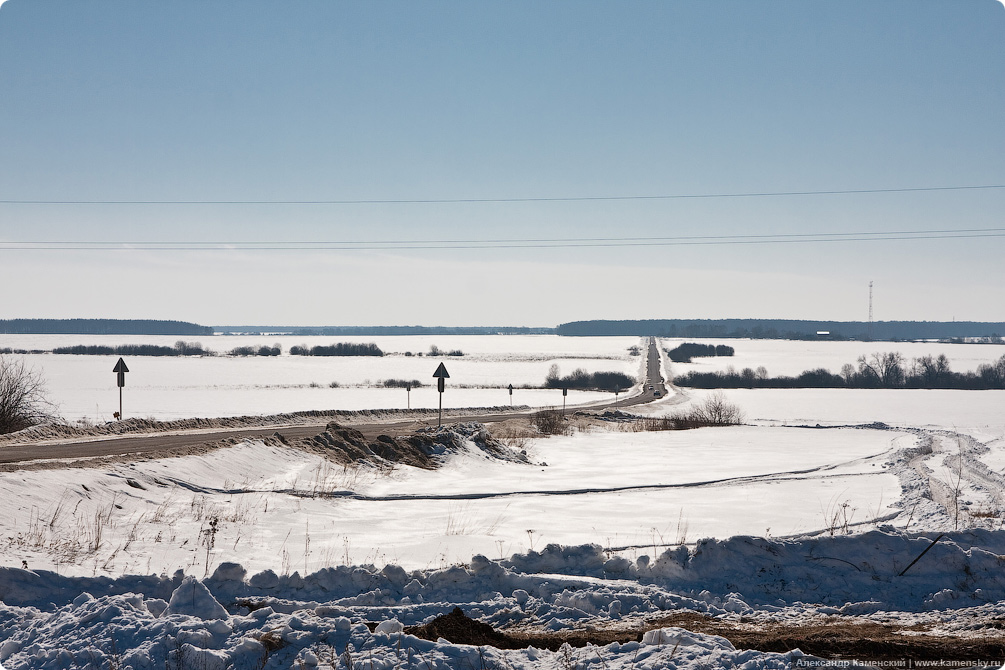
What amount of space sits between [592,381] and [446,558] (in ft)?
307

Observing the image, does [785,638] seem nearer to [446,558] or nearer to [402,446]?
[446,558]

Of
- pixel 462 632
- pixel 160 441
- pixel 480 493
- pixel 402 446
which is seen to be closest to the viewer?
pixel 462 632

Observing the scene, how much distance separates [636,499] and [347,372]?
8996 centimetres

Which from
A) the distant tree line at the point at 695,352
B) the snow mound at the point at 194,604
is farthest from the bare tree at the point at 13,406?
the distant tree line at the point at 695,352

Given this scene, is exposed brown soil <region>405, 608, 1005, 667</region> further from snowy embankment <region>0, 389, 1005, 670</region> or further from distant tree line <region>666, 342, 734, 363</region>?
distant tree line <region>666, 342, 734, 363</region>

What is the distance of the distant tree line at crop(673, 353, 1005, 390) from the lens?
98.6 metres

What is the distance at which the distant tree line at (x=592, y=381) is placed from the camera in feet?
314

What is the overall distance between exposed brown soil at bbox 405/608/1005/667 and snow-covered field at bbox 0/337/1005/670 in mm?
296

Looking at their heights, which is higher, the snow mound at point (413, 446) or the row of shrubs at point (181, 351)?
the row of shrubs at point (181, 351)

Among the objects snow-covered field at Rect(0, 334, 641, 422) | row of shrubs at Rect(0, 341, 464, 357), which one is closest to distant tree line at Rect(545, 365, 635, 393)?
snow-covered field at Rect(0, 334, 641, 422)

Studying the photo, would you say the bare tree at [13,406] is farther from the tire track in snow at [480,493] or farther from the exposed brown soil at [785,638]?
the exposed brown soil at [785,638]

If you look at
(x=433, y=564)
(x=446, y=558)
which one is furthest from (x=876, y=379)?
(x=433, y=564)

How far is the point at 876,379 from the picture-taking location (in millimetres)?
101500

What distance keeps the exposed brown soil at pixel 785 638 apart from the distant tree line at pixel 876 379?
96.0 meters
